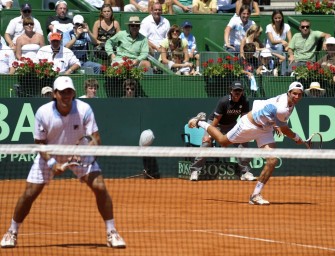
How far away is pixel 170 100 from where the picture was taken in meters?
19.1

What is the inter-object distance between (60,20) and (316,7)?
6.36 metres

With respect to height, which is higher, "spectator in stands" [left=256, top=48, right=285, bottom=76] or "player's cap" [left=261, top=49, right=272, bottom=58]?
"player's cap" [left=261, top=49, right=272, bottom=58]

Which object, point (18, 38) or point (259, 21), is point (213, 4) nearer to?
point (259, 21)

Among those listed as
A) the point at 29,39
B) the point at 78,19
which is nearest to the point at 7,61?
the point at 29,39

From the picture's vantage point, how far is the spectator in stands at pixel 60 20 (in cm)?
2011

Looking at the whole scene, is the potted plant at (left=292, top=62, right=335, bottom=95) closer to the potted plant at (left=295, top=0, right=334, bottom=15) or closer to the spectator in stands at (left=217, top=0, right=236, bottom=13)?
the potted plant at (left=295, top=0, right=334, bottom=15)

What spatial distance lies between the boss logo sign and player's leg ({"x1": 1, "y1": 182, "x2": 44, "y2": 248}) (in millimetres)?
8810

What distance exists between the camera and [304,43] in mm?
20844

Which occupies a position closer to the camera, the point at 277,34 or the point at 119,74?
the point at 119,74

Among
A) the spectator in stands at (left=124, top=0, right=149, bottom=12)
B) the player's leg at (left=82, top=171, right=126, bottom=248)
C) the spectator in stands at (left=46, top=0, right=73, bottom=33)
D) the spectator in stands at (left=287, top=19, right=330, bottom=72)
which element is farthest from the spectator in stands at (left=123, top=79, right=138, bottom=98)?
the player's leg at (left=82, top=171, right=126, bottom=248)

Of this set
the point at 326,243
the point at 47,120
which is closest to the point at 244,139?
the point at 326,243

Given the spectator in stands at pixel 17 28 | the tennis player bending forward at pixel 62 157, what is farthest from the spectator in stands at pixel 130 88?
the tennis player bending forward at pixel 62 157

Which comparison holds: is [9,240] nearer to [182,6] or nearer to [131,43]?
[131,43]

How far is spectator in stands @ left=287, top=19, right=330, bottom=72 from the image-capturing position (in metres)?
20.3
